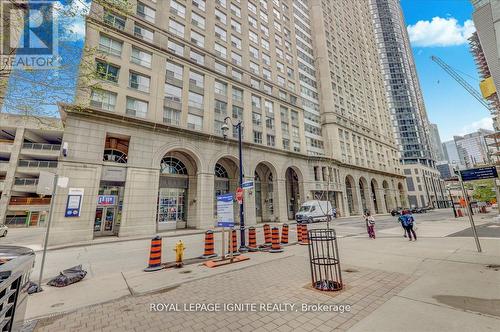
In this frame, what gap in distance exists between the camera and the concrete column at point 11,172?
32169 mm

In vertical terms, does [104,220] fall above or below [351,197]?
below

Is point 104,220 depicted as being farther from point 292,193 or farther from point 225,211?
point 292,193

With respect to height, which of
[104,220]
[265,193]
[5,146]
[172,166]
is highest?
[5,146]

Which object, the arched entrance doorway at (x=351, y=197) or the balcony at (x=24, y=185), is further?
the arched entrance doorway at (x=351, y=197)

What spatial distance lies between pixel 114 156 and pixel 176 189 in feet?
22.9

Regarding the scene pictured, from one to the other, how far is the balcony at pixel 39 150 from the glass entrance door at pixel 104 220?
2762 centimetres

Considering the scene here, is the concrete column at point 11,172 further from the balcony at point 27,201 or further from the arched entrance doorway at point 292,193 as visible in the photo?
the arched entrance doorway at point 292,193

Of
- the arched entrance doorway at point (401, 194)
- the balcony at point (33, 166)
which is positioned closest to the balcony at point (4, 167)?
the balcony at point (33, 166)

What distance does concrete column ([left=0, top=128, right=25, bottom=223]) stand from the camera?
32.2 m

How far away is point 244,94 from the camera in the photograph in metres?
29.7

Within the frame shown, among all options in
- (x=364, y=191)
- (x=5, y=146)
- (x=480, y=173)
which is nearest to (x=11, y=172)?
(x=5, y=146)

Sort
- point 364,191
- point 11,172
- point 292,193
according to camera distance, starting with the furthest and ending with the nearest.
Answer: point 364,191 < point 292,193 < point 11,172

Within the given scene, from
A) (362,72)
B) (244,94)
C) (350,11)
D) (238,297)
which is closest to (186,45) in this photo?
(244,94)

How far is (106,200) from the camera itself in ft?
62.5
